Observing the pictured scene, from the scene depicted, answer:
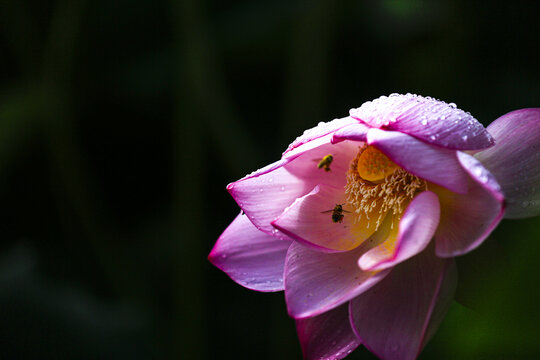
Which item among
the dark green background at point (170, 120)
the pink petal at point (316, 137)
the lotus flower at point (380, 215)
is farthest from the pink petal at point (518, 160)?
the dark green background at point (170, 120)

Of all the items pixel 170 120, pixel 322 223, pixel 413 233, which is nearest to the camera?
pixel 413 233

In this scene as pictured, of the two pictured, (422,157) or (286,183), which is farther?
(286,183)

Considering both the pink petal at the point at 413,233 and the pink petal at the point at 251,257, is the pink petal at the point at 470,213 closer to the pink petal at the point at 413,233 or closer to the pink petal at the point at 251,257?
the pink petal at the point at 413,233

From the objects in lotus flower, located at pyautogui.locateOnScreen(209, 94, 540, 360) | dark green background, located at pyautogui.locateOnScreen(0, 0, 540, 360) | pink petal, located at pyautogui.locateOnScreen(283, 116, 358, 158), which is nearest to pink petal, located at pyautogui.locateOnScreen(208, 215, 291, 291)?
lotus flower, located at pyautogui.locateOnScreen(209, 94, 540, 360)

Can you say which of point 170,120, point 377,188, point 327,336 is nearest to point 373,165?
point 377,188

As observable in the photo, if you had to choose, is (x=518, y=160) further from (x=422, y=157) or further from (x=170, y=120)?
(x=170, y=120)
